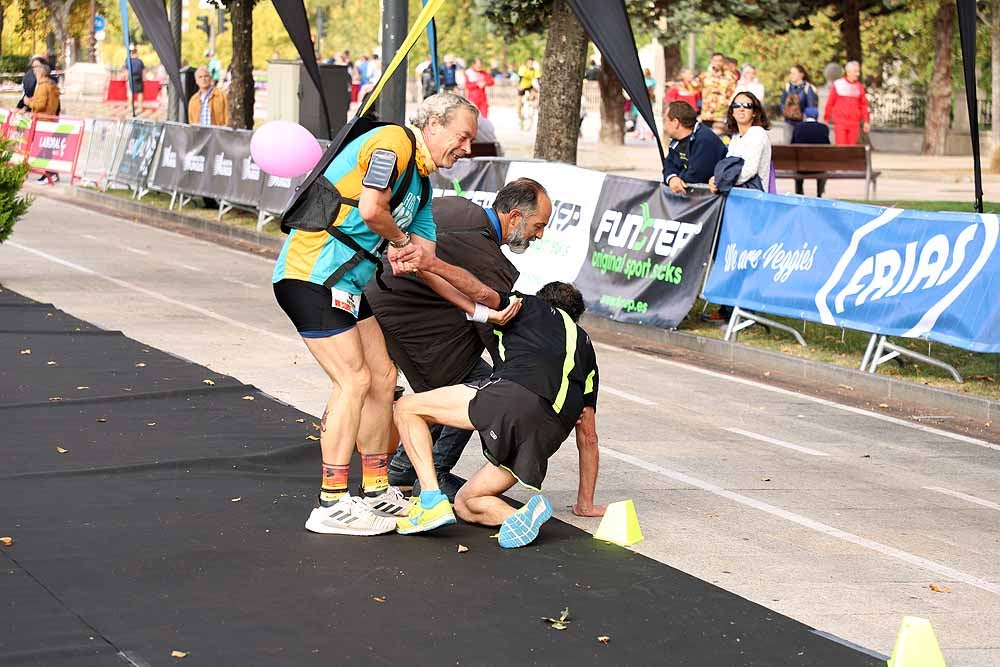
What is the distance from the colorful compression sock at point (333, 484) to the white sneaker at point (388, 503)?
0.16 meters

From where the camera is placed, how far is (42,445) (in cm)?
834

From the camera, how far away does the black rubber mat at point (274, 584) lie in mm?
5426

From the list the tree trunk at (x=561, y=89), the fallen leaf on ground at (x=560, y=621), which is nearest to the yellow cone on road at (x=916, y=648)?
the fallen leaf on ground at (x=560, y=621)

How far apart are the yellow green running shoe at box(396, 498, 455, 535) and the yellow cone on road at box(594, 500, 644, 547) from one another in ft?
2.35

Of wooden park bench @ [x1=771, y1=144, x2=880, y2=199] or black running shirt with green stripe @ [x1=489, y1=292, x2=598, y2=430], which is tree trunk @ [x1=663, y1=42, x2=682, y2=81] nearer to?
wooden park bench @ [x1=771, y1=144, x2=880, y2=199]

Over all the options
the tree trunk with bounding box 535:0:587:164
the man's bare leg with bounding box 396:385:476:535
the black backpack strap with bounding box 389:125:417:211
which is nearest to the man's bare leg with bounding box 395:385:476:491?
the man's bare leg with bounding box 396:385:476:535

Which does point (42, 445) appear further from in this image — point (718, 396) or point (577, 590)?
point (718, 396)

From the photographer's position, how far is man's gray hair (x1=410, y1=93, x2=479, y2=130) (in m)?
6.55

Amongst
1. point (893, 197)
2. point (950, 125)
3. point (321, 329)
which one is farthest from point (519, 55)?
point (321, 329)

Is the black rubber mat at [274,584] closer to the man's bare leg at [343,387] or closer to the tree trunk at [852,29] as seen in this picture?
the man's bare leg at [343,387]

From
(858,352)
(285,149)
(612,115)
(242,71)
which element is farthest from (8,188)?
(612,115)

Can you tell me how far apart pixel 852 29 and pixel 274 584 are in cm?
3348

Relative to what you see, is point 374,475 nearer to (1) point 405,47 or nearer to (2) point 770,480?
(1) point 405,47

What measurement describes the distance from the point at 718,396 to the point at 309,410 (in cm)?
316
